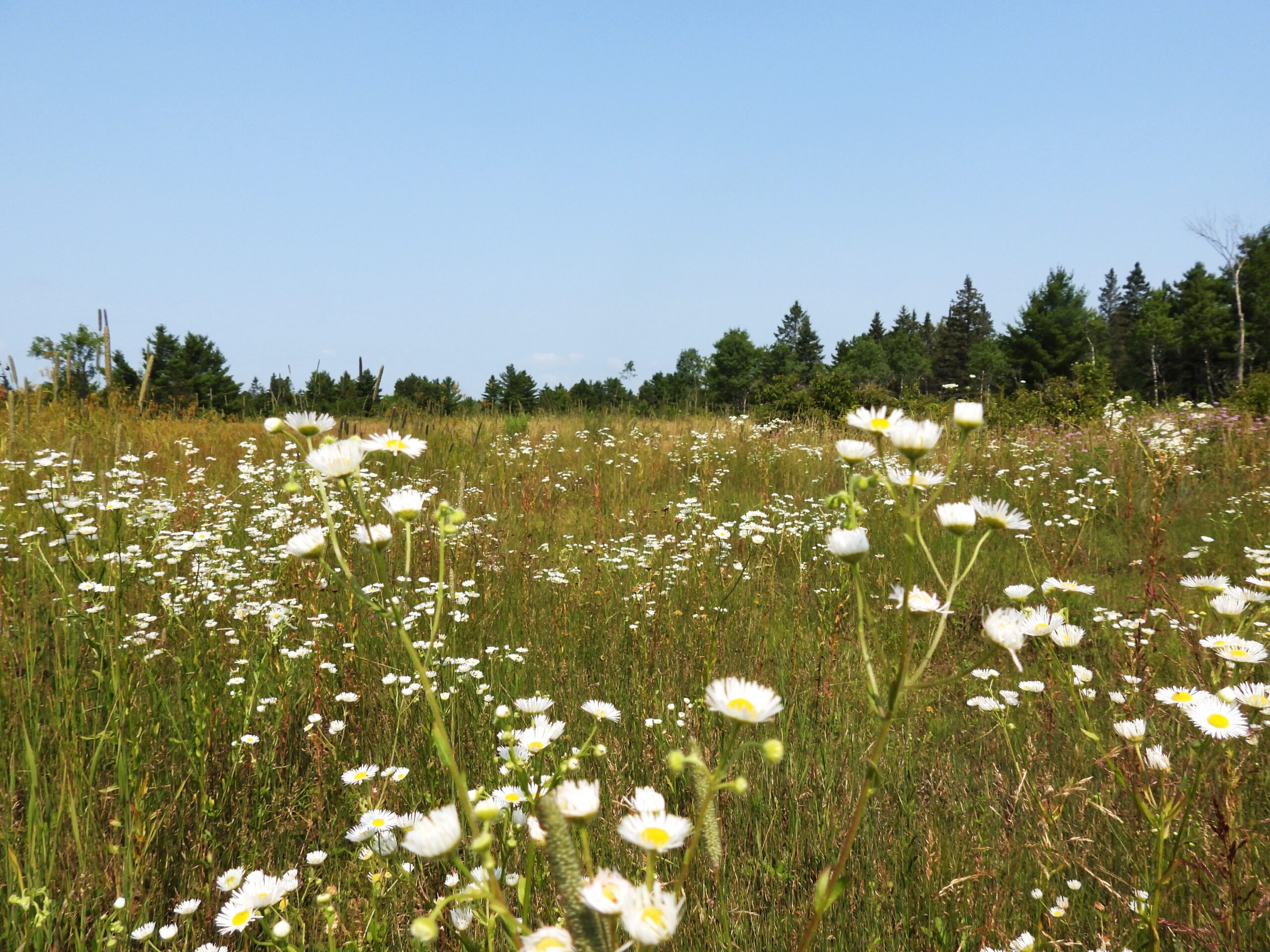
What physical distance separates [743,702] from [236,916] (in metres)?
1.17

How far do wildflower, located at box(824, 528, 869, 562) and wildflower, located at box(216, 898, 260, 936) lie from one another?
1.21 m

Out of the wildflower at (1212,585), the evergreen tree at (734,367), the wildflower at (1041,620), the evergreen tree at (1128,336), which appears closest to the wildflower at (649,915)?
the wildflower at (1041,620)

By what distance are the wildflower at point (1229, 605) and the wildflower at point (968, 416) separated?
1.15m

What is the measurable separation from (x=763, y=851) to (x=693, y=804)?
9.2 inches

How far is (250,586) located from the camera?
10.0 ft

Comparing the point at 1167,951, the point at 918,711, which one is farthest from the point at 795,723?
the point at 1167,951

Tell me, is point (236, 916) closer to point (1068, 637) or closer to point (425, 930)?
point (425, 930)

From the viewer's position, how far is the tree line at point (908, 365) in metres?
9.28

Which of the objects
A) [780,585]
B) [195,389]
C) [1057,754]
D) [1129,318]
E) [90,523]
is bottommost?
[1057,754]

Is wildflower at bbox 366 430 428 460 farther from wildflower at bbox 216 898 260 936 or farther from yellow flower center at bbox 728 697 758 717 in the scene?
wildflower at bbox 216 898 260 936

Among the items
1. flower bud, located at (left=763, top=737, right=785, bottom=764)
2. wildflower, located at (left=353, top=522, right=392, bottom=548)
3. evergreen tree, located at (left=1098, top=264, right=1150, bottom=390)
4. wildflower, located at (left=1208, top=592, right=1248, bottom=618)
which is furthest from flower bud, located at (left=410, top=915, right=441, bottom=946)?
evergreen tree, located at (left=1098, top=264, right=1150, bottom=390)

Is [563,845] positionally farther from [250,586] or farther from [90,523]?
[90,523]

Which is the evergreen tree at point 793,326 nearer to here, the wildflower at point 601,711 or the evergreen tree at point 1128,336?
the evergreen tree at point 1128,336

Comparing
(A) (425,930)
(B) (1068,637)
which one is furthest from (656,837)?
(B) (1068,637)
